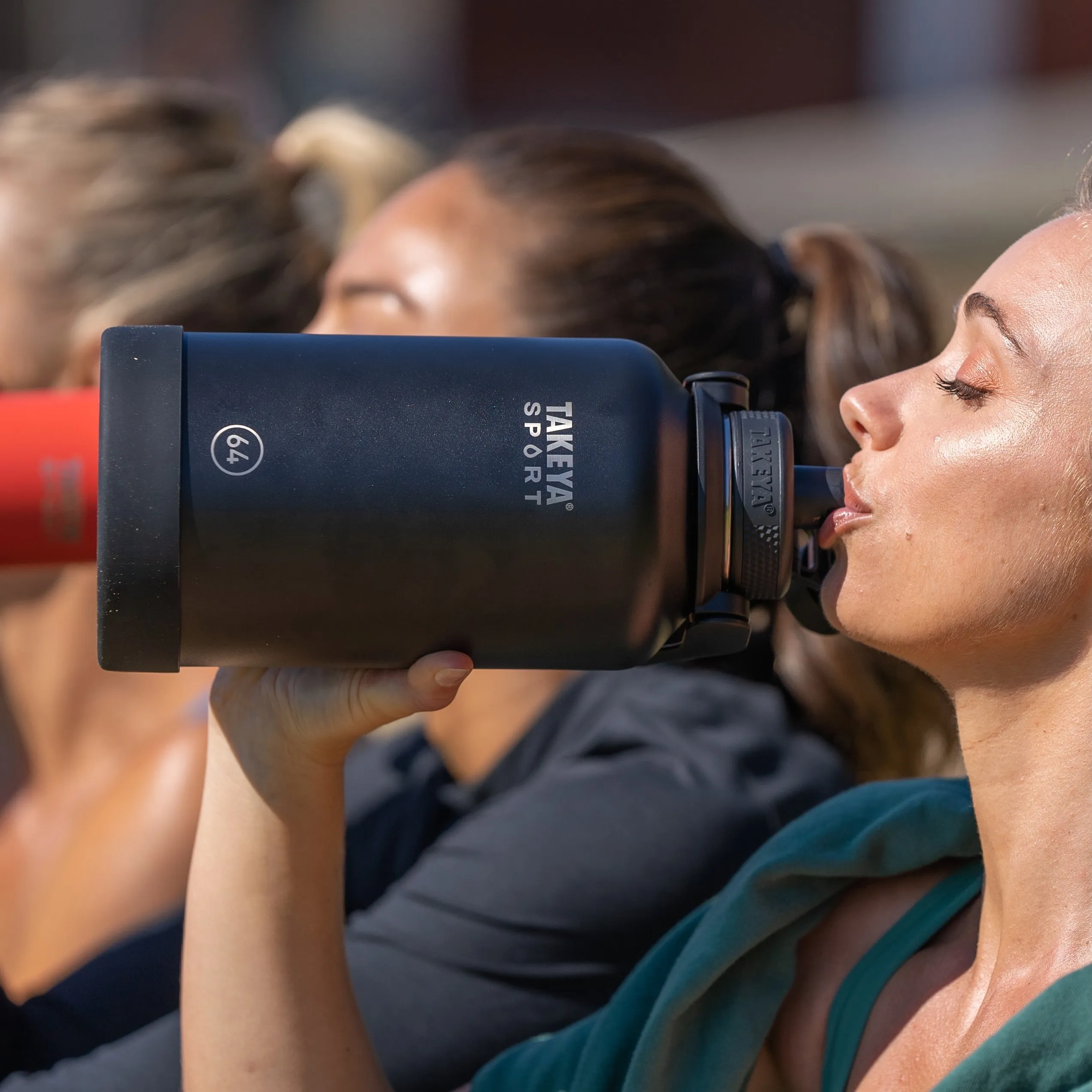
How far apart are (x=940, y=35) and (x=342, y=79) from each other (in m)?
2.87

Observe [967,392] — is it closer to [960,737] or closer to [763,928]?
[960,737]

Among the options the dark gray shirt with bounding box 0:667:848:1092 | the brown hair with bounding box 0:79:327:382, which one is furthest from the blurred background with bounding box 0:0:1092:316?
the dark gray shirt with bounding box 0:667:848:1092

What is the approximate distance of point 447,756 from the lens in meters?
1.89

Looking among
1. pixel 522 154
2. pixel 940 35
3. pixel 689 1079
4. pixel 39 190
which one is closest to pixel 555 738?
pixel 689 1079

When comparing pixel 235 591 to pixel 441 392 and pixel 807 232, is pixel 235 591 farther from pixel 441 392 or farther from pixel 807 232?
pixel 807 232

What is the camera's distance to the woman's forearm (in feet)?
3.89

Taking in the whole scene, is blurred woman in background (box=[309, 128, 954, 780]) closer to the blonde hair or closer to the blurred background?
the blonde hair

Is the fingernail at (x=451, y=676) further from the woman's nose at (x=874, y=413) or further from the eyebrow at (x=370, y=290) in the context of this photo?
the eyebrow at (x=370, y=290)

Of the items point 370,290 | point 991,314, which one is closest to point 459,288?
point 370,290

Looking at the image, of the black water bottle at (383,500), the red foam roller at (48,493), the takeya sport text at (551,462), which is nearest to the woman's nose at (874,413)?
the black water bottle at (383,500)

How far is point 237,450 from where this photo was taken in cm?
95

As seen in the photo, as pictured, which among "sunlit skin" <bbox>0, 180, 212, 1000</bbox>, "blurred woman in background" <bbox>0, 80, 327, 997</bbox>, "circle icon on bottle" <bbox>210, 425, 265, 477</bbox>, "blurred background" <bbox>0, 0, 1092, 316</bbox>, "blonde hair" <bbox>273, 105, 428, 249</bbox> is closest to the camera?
"circle icon on bottle" <bbox>210, 425, 265, 477</bbox>

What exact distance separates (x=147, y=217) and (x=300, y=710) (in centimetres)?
119

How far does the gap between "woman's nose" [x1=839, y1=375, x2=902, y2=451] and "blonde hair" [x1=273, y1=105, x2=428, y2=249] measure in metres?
1.31
